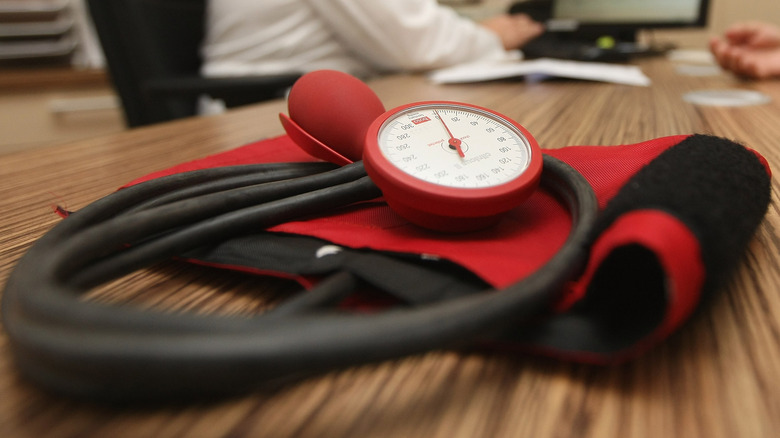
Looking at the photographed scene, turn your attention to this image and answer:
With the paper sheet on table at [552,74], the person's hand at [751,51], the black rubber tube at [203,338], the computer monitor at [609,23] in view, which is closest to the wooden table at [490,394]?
the black rubber tube at [203,338]

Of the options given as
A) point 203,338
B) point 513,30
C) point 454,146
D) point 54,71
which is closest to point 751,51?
point 513,30

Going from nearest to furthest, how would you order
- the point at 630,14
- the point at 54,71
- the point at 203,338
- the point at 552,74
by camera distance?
the point at 203,338, the point at 552,74, the point at 630,14, the point at 54,71

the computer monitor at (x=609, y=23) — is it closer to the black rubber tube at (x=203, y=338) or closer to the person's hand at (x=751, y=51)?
the person's hand at (x=751, y=51)

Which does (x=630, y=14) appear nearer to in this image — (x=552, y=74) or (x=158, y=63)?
(x=552, y=74)

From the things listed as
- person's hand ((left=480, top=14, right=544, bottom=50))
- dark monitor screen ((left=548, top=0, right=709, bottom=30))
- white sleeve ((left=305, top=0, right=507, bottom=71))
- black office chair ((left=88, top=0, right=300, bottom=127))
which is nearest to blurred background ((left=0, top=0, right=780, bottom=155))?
dark monitor screen ((left=548, top=0, right=709, bottom=30))

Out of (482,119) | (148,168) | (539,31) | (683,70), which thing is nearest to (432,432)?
(482,119)

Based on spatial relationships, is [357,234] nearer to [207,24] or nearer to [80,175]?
[80,175]

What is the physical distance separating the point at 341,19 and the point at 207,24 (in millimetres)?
312

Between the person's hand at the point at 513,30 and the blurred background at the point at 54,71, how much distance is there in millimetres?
514

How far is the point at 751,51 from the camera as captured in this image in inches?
35.4

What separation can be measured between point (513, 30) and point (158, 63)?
0.98 metres

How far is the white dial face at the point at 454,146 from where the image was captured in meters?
0.24

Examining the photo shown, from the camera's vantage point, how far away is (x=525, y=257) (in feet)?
0.71

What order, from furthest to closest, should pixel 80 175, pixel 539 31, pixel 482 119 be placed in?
pixel 539 31 < pixel 80 175 < pixel 482 119
